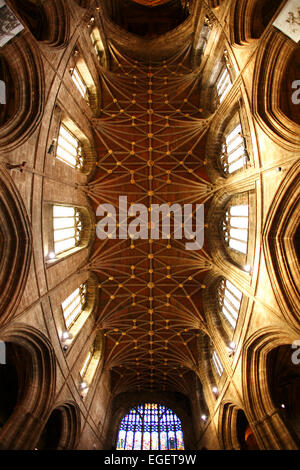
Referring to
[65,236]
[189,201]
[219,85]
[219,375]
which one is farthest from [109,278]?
[219,85]

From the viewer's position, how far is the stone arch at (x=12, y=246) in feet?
23.2

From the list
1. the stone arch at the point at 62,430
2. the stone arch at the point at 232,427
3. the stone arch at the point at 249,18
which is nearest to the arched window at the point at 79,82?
the stone arch at the point at 249,18

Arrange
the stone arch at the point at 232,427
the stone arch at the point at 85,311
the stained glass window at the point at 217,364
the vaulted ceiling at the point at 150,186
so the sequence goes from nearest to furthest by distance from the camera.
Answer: the stone arch at the point at 85,311
the stone arch at the point at 232,427
the stained glass window at the point at 217,364
the vaulted ceiling at the point at 150,186

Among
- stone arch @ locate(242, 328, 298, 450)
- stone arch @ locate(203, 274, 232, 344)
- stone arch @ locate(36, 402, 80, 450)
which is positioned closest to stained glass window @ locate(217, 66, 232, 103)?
stone arch @ locate(203, 274, 232, 344)

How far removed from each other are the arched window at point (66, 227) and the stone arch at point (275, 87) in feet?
27.9

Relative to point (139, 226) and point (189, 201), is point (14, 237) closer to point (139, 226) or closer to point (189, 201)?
point (139, 226)

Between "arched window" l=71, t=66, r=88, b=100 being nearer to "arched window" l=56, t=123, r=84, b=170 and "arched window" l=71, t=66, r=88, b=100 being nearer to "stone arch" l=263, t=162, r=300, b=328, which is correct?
"arched window" l=56, t=123, r=84, b=170

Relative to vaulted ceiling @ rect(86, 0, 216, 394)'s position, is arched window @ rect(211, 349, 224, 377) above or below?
below

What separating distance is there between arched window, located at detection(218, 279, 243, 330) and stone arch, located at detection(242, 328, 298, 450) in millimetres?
1792

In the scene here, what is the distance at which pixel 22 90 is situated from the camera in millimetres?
8000

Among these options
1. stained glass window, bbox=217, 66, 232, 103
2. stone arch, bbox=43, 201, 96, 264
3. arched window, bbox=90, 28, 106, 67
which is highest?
arched window, bbox=90, 28, 106, 67

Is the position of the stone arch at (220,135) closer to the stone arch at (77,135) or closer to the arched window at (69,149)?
the stone arch at (77,135)

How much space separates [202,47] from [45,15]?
8292mm

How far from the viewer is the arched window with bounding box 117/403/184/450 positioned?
1487 cm
